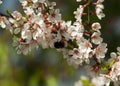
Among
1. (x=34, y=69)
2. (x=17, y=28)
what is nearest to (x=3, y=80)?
(x=34, y=69)

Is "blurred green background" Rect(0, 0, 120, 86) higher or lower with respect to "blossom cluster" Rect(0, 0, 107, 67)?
higher

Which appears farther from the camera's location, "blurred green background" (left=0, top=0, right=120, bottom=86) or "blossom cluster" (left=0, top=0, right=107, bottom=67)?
"blurred green background" (left=0, top=0, right=120, bottom=86)

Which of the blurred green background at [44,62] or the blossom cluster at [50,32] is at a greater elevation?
the blurred green background at [44,62]

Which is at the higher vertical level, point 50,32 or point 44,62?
point 44,62

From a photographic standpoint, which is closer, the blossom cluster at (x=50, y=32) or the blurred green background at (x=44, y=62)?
the blossom cluster at (x=50, y=32)

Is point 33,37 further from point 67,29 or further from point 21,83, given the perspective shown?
point 21,83

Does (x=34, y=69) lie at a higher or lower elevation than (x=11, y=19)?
higher

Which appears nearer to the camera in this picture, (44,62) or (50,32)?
(50,32)

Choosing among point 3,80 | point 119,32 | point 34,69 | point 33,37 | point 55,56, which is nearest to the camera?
point 33,37
